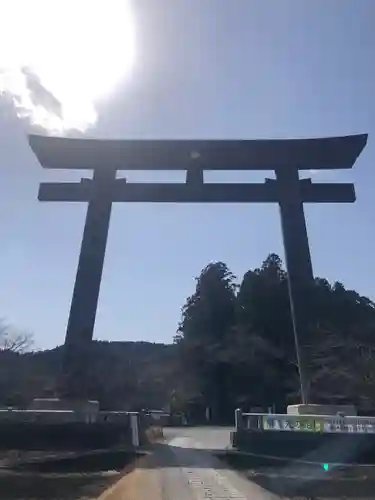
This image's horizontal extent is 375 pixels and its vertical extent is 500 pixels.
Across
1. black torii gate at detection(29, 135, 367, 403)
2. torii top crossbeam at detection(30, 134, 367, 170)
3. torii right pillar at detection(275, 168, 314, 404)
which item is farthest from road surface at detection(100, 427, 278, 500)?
torii top crossbeam at detection(30, 134, 367, 170)

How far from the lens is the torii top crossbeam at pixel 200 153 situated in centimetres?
2312

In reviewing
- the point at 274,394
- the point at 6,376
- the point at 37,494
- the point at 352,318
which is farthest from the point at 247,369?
the point at 37,494

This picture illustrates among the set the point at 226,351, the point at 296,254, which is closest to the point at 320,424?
the point at 296,254

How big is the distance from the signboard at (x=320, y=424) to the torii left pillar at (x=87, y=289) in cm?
649

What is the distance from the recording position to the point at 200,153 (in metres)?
23.4

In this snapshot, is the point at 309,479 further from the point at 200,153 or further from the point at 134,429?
the point at 200,153

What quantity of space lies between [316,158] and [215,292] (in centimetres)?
4441

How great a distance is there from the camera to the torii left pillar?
22.0m

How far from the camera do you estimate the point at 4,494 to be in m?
12.1

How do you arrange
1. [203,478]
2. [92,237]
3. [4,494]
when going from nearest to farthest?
[4,494] < [203,478] < [92,237]

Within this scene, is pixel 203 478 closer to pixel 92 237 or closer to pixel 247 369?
pixel 92 237

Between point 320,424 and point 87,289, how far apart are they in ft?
29.1

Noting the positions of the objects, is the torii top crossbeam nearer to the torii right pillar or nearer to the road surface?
the torii right pillar

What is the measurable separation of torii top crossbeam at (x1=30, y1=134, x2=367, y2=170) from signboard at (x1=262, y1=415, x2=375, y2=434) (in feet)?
29.2
